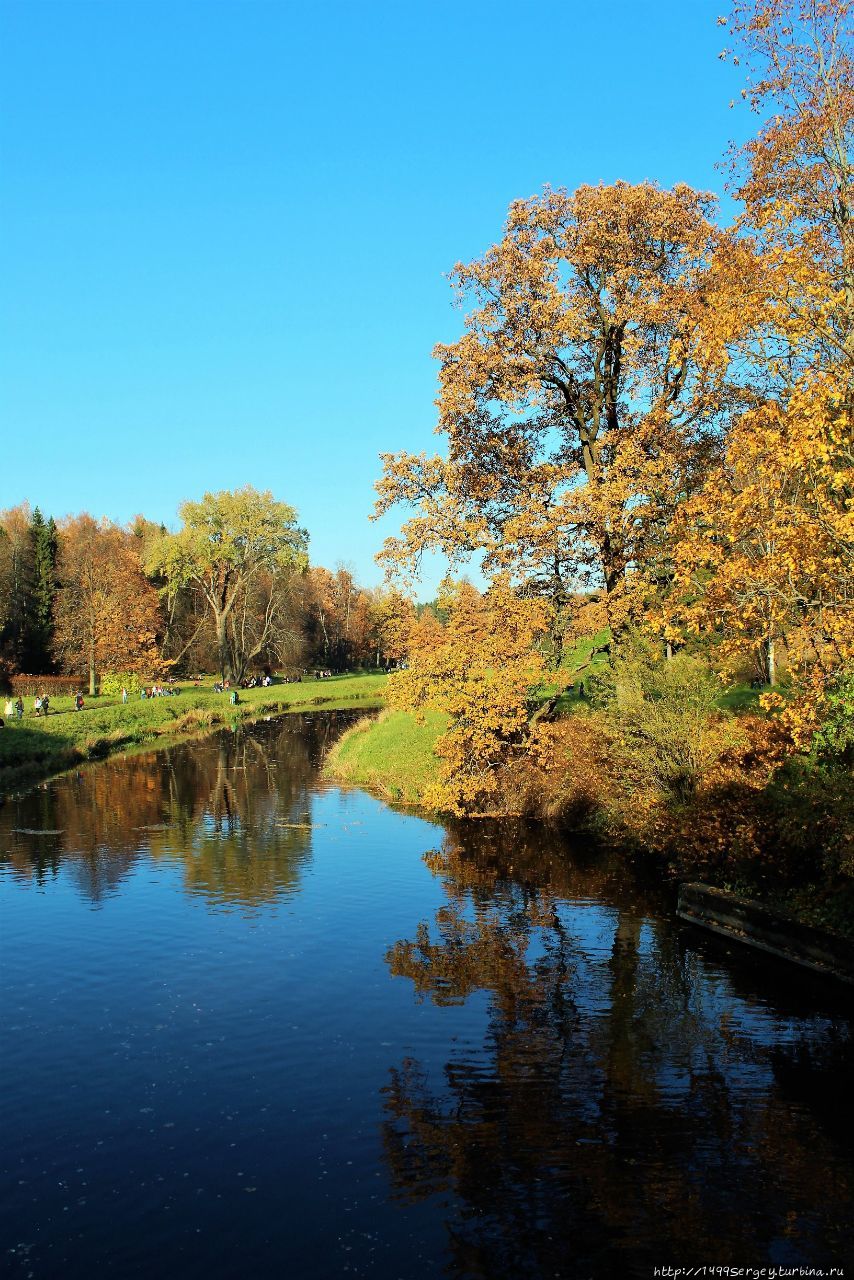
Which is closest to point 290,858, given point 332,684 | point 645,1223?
point 645,1223

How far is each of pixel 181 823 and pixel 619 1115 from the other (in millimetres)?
21123

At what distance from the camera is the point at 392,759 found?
38.9 metres

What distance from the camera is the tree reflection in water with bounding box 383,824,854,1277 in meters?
8.45

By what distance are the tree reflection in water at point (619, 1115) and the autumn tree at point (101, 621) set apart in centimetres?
6106

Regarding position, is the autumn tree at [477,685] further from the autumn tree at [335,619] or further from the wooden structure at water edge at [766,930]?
the autumn tree at [335,619]

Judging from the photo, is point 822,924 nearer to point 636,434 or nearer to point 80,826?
point 636,434

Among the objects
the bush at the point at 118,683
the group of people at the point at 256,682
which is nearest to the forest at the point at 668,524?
the bush at the point at 118,683

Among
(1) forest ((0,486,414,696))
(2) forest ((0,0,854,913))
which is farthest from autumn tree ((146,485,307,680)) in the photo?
(2) forest ((0,0,854,913))

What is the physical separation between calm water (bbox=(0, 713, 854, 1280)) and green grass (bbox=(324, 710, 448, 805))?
1246 cm

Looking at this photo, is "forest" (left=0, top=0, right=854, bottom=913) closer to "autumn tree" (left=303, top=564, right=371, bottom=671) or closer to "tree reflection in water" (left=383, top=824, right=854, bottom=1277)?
"tree reflection in water" (left=383, top=824, right=854, bottom=1277)

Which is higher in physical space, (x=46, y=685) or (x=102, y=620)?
(x=102, y=620)

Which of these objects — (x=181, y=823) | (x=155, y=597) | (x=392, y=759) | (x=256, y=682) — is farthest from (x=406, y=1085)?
(x=256, y=682)

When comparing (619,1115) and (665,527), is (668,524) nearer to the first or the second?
(665,527)

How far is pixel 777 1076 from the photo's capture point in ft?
38.0
